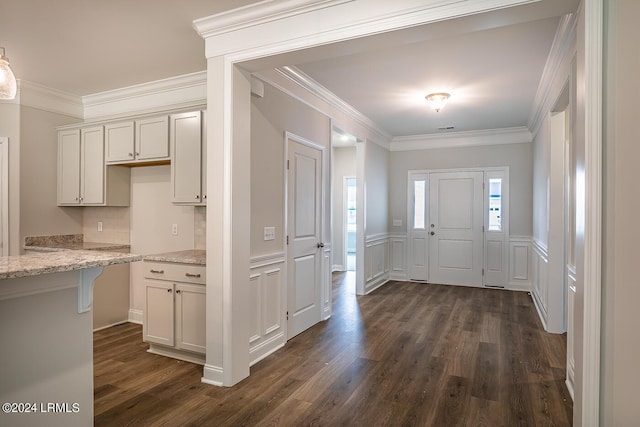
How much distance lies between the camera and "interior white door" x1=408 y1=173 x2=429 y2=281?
279 inches

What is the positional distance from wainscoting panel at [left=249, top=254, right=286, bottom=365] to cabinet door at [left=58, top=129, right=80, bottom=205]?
257 cm

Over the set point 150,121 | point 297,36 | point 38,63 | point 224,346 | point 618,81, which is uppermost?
point 38,63

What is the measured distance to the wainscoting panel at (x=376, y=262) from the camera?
6.16m

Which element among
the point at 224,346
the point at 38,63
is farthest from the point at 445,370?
the point at 38,63

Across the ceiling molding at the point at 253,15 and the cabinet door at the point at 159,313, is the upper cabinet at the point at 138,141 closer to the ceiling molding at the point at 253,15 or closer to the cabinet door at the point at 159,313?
the ceiling molding at the point at 253,15

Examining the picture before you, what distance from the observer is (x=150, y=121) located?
3.80m

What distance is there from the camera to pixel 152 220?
4.31 m

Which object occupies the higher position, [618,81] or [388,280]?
[618,81]

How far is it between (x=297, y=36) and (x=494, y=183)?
5.24 m

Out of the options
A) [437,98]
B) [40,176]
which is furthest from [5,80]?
[437,98]

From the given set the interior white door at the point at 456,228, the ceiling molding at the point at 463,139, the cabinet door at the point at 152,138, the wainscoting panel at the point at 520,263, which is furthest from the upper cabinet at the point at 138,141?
the wainscoting panel at the point at 520,263

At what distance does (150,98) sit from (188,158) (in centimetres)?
133

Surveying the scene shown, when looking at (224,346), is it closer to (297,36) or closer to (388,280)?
(297,36)

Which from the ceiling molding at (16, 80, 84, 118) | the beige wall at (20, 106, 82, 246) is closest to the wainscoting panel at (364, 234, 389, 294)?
the beige wall at (20, 106, 82, 246)
